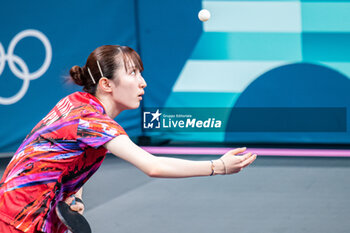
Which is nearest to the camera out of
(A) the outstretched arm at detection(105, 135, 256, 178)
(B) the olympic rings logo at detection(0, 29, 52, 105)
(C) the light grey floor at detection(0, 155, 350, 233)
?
(A) the outstretched arm at detection(105, 135, 256, 178)

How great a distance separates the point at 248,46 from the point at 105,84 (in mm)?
5326

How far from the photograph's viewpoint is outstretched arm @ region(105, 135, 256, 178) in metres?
1.81

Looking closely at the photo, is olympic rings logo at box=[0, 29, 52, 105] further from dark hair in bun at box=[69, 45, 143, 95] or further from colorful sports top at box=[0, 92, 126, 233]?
colorful sports top at box=[0, 92, 126, 233]

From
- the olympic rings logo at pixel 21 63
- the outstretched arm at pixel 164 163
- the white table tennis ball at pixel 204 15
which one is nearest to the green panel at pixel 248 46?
the white table tennis ball at pixel 204 15

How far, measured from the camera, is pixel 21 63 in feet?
23.5

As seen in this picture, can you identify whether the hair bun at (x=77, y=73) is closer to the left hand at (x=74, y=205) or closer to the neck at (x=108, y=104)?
the neck at (x=108, y=104)

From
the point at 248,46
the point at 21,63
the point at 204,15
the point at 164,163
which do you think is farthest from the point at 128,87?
the point at 21,63

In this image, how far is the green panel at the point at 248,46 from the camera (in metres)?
7.06

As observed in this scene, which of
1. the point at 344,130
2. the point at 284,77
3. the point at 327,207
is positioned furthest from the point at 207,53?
the point at 327,207

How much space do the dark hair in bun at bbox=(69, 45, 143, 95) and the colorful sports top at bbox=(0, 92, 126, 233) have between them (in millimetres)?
131

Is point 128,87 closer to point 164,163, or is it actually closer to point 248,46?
point 164,163

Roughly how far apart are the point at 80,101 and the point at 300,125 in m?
5.63

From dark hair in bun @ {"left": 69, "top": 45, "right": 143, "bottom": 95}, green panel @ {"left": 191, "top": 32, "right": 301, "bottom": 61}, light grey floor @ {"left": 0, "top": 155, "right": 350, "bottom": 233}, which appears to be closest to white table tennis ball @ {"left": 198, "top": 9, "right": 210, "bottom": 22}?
green panel @ {"left": 191, "top": 32, "right": 301, "bottom": 61}

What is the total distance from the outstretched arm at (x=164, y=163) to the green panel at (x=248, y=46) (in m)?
5.36
